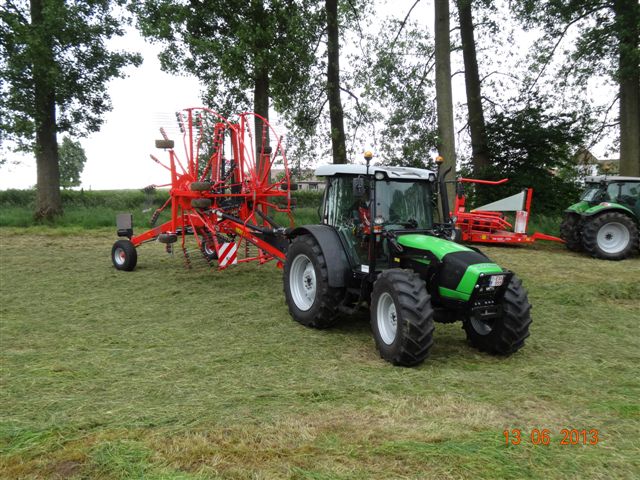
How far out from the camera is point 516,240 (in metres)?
12.0

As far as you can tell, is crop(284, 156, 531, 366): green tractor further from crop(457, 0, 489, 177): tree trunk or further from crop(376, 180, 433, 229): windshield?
crop(457, 0, 489, 177): tree trunk

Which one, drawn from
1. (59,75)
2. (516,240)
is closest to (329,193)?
(516,240)

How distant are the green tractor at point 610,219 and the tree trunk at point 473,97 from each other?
246 inches

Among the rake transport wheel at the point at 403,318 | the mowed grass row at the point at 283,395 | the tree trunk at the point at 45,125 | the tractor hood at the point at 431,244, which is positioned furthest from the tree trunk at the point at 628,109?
the tree trunk at the point at 45,125

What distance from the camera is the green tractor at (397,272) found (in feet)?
14.4

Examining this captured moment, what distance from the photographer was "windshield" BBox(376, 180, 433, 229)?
5.26 metres

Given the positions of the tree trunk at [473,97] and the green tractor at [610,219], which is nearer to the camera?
the green tractor at [610,219]

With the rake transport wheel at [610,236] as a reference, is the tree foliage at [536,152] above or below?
above

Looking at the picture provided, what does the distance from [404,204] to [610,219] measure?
25.9ft

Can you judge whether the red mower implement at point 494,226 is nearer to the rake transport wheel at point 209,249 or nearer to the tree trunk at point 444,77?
the tree trunk at point 444,77

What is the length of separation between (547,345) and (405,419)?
247 cm

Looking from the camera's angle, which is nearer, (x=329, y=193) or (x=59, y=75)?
(x=329, y=193)

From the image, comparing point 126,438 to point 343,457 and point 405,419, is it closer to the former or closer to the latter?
point 343,457

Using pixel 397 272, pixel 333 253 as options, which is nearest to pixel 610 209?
pixel 333 253
